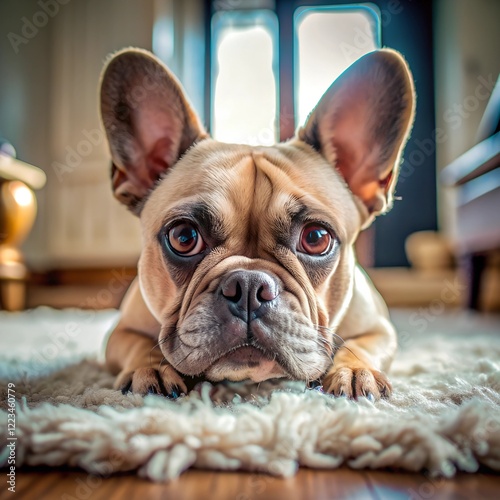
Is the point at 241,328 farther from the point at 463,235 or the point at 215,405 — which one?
the point at 463,235

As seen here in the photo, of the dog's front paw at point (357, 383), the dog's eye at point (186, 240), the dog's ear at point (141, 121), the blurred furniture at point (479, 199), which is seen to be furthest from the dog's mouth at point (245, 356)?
the blurred furniture at point (479, 199)

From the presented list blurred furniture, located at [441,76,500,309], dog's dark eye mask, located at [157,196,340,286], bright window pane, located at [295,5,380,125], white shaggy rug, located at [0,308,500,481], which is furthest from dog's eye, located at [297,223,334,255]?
bright window pane, located at [295,5,380,125]

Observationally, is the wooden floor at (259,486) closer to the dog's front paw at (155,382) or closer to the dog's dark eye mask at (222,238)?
the dog's front paw at (155,382)

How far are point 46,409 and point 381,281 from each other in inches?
166

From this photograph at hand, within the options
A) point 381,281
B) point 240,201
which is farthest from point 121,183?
point 381,281

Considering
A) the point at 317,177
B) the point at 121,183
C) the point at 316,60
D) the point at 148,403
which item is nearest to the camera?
the point at 148,403

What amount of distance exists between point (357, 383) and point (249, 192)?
1.43 feet

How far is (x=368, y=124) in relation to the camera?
1.21 m

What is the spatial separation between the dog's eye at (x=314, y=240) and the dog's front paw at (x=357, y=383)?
0.25 m

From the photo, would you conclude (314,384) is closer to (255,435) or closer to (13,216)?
(255,435)

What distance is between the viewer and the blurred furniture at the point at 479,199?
2.90 metres

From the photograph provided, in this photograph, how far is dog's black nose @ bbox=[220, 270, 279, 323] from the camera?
84 cm

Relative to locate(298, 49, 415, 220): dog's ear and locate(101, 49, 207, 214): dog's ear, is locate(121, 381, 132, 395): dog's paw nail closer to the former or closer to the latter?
locate(101, 49, 207, 214): dog's ear

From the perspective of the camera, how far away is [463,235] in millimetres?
3572
